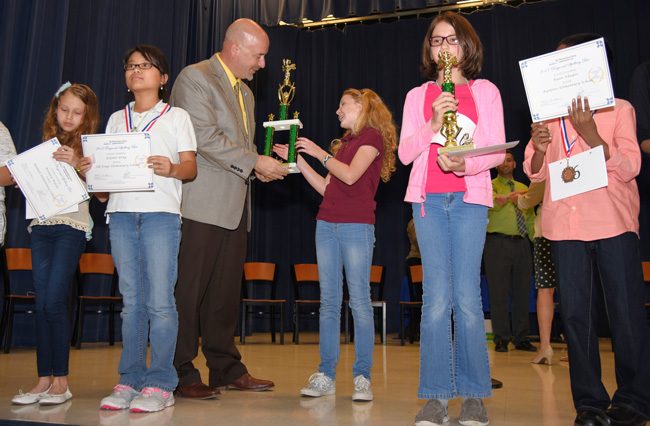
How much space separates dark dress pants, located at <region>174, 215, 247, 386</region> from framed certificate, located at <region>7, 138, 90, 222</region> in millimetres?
569

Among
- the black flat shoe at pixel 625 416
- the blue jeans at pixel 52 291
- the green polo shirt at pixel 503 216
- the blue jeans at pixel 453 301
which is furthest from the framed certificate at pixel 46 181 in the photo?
the green polo shirt at pixel 503 216

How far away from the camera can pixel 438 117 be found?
2.49 meters

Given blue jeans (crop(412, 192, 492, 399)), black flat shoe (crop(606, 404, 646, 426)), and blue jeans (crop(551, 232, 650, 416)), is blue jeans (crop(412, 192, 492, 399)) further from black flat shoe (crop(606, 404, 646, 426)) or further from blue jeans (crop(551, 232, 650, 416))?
black flat shoe (crop(606, 404, 646, 426))

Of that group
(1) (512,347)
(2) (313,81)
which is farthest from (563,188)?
(2) (313,81)

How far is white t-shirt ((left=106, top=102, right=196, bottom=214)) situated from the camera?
2.98 m

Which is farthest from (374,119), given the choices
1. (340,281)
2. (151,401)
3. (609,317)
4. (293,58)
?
(293,58)

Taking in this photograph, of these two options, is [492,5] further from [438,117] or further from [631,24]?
[438,117]

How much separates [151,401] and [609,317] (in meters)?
1.94

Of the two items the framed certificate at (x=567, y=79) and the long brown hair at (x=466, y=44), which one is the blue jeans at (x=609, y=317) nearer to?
the framed certificate at (x=567, y=79)

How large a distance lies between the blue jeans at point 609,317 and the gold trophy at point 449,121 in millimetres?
666

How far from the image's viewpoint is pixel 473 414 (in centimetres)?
254

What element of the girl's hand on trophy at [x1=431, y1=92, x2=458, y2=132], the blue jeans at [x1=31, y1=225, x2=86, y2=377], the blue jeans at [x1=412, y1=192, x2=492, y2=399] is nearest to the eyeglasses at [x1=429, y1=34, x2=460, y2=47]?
the girl's hand on trophy at [x1=431, y1=92, x2=458, y2=132]

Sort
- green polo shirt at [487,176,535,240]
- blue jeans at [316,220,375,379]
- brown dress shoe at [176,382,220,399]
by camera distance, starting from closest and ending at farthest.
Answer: brown dress shoe at [176,382,220,399] < blue jeans at [316,220,375,379] < green polo shirt at [487,176,535,240]

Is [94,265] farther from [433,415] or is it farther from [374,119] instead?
[433,415]
